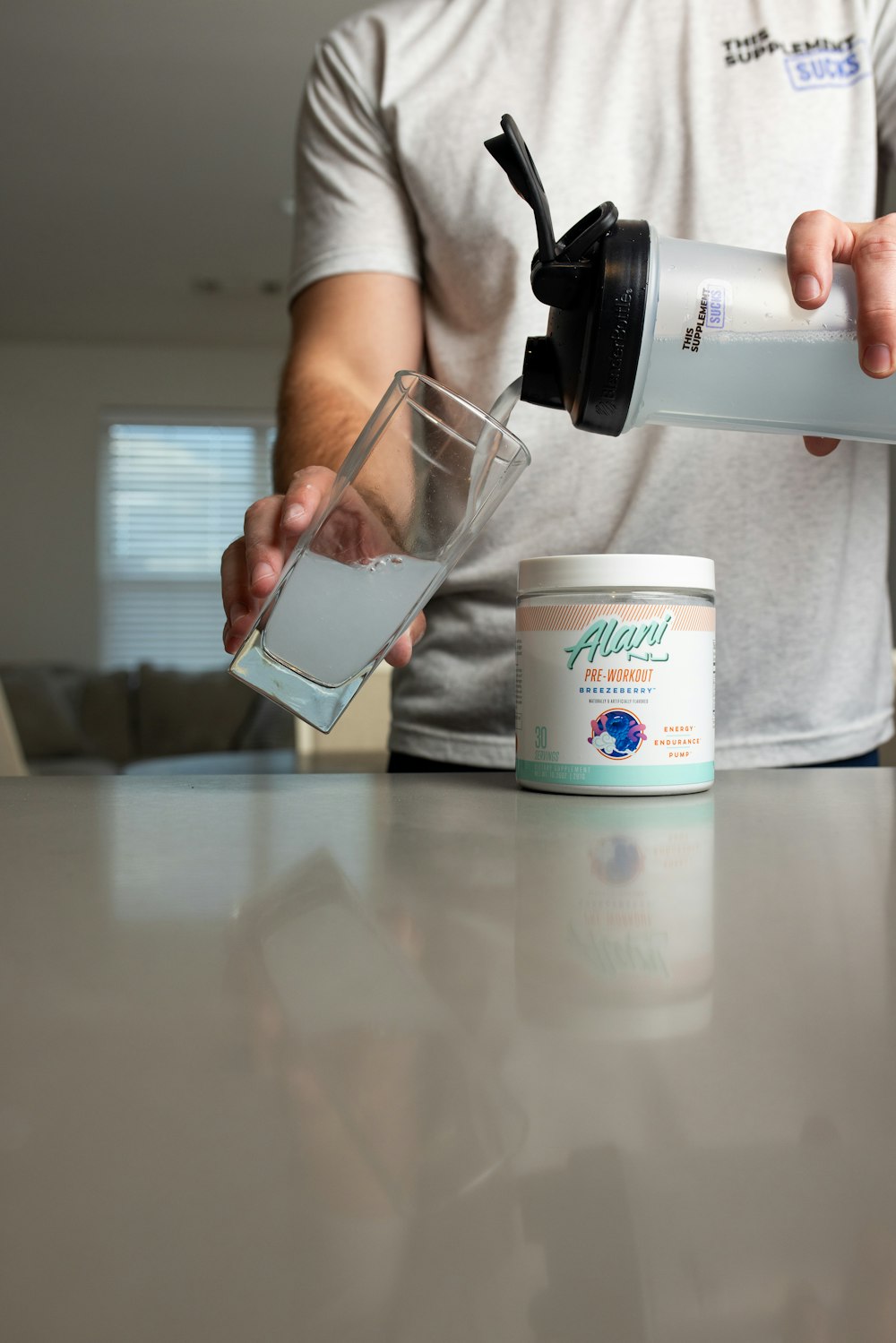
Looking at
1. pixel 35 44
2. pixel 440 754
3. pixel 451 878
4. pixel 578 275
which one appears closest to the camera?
pixel 451 878

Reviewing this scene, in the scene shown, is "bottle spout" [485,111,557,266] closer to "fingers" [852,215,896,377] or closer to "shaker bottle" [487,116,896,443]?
"shaker bottle" [487,116,896,443]

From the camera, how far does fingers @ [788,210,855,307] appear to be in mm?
425

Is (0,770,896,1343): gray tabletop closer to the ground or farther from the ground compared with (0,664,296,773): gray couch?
farther from the ground

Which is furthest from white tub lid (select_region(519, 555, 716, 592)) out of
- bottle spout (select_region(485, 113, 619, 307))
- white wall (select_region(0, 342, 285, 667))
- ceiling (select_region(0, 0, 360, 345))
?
white wall (select_region(0, 342, 285, 667))

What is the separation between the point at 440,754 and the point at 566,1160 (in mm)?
581

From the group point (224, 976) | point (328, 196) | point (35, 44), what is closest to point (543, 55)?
A: point (328, 196)

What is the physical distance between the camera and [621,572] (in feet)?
1.59

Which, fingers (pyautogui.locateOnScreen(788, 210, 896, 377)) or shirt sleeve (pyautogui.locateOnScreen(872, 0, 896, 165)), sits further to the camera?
shirt sleeve (pyautogui.locateOnScreen(872, 0, 896, 165))

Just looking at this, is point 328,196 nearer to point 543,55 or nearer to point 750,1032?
point 543,55

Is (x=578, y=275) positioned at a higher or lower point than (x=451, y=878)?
higher

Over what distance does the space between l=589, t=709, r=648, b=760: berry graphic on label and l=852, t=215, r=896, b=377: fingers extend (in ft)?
0.55

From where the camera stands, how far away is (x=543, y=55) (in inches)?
29.8

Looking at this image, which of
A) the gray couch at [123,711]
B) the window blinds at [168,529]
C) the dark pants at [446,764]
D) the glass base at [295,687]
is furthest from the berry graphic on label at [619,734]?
the window blinds at [168,529]

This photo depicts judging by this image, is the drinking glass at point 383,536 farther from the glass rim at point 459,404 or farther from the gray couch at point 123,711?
the gray couch at point 123,711
